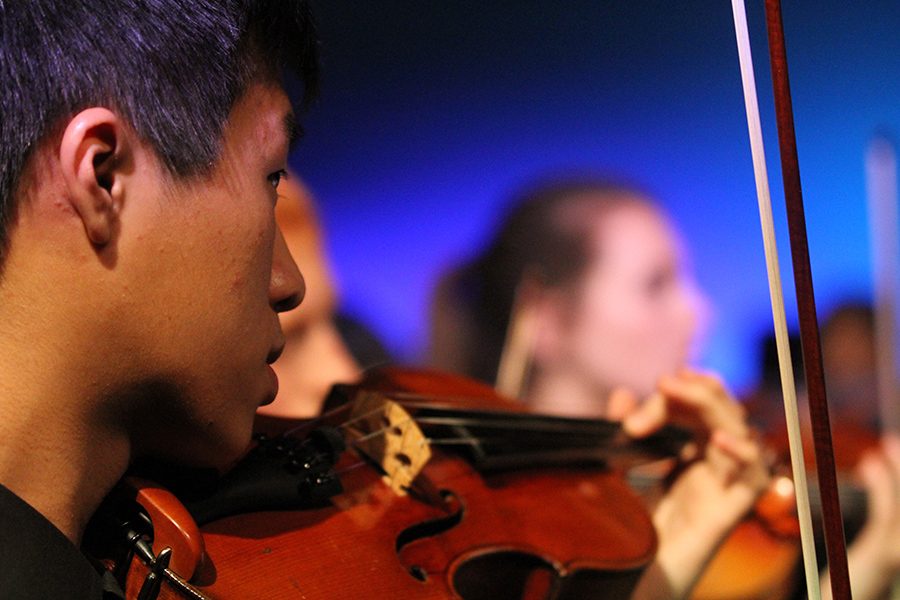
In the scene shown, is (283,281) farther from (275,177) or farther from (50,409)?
(50,409)

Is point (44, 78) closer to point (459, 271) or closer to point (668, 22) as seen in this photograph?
point (668, 22)

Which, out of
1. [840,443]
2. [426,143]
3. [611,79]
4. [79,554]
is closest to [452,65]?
[426,143]

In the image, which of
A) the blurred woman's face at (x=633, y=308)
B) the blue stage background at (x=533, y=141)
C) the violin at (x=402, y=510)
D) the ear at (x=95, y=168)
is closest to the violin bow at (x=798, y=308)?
the violin at (x=402, y=510)

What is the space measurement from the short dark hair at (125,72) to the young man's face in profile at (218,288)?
3 centimetres

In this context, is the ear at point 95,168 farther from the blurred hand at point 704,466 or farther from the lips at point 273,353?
the blurred hand at point 704,466

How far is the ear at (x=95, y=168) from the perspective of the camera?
566 mm

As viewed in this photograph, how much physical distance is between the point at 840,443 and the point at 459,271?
2.78ft

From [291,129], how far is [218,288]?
16cm

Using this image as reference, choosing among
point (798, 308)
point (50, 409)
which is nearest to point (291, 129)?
point (50, 409)

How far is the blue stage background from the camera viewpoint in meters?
1.53

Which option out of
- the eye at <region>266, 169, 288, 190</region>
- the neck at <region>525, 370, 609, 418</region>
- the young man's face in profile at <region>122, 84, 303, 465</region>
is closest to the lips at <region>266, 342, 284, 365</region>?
the young man's face in profile at <region>122, 84, 303, 465</region>

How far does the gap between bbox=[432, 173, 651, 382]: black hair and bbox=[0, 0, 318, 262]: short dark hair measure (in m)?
1.27

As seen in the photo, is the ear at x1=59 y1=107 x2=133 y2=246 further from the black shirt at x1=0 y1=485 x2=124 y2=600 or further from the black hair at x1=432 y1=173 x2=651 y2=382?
the black hair at x1=432 y1=173 x2=651 y2=382

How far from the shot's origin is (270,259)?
0.67 meters
